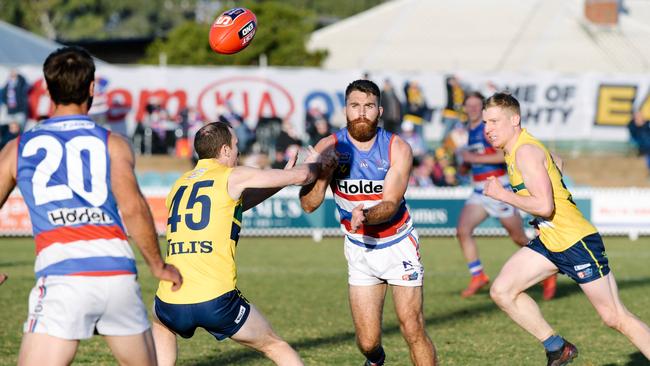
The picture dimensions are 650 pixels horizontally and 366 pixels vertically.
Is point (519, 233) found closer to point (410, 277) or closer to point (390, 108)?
point (410, 277)

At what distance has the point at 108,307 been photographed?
5148mm

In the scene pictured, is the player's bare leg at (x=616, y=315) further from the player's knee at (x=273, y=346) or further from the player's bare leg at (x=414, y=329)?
the player's knee at (x=273, y=346)

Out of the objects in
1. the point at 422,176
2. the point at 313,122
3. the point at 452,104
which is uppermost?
the point at 452,104

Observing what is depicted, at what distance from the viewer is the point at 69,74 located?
200 inches

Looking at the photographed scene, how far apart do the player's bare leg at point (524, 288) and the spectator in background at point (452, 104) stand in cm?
2078

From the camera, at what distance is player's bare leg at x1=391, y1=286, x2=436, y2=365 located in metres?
7.30

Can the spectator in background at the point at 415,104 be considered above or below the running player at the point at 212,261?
below

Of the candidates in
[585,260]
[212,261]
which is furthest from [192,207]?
[585,260]

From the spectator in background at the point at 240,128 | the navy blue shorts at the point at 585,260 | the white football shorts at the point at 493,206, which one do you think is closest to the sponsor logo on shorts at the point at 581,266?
the navy blue shorts at the point at 585,260

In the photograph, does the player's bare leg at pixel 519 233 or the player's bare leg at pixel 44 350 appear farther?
the player's bare leg at pixel 519 233

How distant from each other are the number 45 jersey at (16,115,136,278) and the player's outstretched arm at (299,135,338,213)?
221cm

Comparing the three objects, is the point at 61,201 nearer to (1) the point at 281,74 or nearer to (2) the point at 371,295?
(2) the point at 371,295

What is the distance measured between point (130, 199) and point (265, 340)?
63.1 inches

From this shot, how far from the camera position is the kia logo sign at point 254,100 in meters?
28.7
